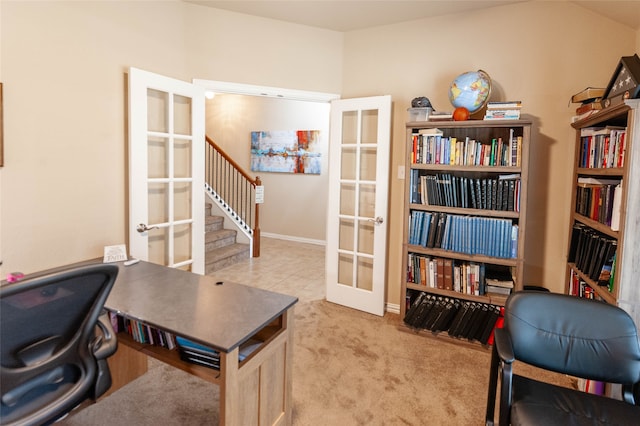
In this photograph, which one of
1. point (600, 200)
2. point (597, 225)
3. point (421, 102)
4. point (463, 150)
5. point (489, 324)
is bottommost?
point (489, 324)

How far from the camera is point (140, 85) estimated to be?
8.46ft

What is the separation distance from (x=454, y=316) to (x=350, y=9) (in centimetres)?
265

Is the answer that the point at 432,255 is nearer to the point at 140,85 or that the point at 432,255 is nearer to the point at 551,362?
the point at 551,362

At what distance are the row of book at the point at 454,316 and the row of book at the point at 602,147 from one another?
130 cm

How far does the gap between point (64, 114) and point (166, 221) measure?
3.27 ft

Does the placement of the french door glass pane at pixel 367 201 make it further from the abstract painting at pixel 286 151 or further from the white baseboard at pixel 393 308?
the abstract painting at pixel 286 151

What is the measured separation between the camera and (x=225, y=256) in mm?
4891

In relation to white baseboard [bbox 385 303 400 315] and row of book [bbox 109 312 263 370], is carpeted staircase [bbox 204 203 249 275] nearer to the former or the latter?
white baseboard [bbox 385 303 400 315]

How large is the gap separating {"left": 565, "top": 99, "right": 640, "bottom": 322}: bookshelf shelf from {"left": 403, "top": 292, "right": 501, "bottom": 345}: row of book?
0.62 metres

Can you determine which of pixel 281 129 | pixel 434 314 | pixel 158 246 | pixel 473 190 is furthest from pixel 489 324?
pixel 281 129

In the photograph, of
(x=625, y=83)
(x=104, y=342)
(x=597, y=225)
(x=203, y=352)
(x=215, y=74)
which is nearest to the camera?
(x=104, y=342)

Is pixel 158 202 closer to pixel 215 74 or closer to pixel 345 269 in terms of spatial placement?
pixel 215 74

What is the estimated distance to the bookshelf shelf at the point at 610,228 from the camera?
1.77m

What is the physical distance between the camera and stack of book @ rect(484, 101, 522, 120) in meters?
2.64
